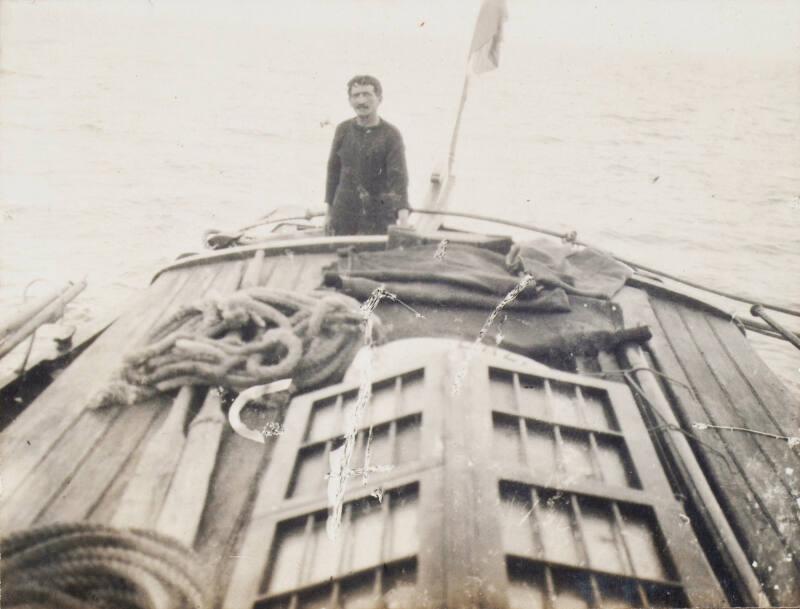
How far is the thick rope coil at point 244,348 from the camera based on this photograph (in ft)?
8.55

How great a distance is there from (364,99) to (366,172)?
0.60m

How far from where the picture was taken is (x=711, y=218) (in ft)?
40.4

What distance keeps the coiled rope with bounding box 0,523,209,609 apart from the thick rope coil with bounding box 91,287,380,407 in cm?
93

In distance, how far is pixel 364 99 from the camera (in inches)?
159

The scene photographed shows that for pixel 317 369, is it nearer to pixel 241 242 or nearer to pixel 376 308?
pixel 376 308

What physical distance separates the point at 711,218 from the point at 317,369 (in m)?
12.4

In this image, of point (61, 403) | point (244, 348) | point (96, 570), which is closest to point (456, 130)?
point (244, 348)

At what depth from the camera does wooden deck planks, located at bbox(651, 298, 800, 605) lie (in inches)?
78.1

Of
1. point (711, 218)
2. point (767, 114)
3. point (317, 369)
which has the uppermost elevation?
point (767, 114)

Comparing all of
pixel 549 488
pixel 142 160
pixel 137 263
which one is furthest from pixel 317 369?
pixel 142 160

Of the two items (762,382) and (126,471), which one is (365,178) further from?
(762,382)

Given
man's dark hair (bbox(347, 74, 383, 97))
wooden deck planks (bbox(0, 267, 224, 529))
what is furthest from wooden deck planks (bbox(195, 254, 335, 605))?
man's dark hair (bbox(347, 74, 383, 97))

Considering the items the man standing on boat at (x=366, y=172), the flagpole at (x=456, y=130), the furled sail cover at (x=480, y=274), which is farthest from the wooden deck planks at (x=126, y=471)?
the flagpole at (x=456, y=130)

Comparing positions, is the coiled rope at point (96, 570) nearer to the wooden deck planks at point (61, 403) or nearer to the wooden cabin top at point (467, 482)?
the wooden cabin top at point (467, 482)
